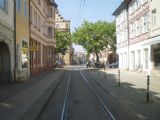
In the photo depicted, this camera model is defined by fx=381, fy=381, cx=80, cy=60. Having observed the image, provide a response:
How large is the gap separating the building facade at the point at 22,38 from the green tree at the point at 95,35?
147 feet

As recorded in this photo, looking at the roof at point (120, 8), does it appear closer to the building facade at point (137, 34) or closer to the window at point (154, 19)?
the building facade at point (137, 34)

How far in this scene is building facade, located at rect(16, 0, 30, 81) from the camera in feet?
93.6

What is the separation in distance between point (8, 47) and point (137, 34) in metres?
22.6

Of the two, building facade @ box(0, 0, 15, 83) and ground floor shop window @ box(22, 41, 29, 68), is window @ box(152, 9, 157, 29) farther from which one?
building facade @ box(0, 0, 15, 83)

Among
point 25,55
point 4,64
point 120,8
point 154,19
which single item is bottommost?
point 4,64

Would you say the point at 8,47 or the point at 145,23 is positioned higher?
the point at 145,23

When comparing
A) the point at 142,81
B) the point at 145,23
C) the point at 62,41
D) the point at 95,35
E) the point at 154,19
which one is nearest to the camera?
the point at 142,81

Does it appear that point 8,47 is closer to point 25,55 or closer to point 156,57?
point 25,55

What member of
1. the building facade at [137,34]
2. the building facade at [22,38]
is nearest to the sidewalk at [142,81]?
the building facade at [137,34]

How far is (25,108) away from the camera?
14117 mm

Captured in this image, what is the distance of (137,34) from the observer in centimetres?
4428

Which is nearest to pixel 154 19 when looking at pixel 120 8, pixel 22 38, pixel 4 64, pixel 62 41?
pixel 22 38

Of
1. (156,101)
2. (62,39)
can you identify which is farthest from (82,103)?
(62,39)

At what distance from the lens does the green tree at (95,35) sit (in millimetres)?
79500
